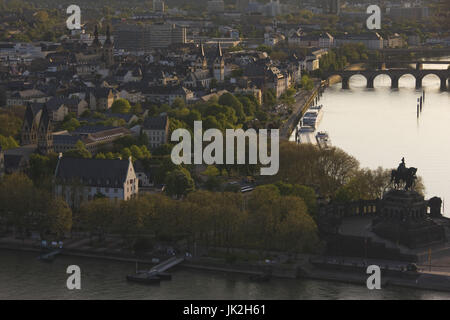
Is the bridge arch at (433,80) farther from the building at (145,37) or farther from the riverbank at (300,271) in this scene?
the riverbank at (300,271)

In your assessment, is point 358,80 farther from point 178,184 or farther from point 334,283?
point 334,283

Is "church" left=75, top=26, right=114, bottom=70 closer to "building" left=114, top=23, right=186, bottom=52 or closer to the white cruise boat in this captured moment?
"building" left=114, top=23, right=186, bottom=52

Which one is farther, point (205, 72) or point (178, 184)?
point (205, 72)

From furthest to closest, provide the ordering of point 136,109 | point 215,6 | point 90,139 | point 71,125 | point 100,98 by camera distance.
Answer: point 215,6, point 100,98, point 136,109, point 71,125, point 90,139

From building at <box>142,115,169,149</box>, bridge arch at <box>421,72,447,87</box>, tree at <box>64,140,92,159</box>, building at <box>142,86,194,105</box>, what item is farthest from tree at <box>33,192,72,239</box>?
bridge arch at <box>421,72,447,87</box>

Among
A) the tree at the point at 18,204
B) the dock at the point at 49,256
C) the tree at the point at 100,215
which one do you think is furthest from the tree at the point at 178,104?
the dock at the point at 49,256

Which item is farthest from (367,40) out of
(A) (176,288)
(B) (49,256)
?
(A) (176,288)

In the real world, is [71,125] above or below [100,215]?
above

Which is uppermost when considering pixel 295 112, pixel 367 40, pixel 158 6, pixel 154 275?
pixel 158 6
